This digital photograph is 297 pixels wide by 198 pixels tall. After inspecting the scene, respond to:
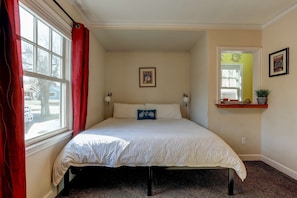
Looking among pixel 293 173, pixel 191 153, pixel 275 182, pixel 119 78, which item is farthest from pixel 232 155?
pixel 119 78

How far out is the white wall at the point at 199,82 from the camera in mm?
3307

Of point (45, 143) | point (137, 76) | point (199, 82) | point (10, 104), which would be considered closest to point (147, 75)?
point (137, 76)

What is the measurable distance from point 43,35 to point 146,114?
7.80ft

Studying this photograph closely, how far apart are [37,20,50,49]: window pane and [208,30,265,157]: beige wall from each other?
2.42 meters

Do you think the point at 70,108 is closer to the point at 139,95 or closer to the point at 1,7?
the point at 1,7

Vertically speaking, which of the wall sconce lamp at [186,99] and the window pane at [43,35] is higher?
the window pane at [43,35]

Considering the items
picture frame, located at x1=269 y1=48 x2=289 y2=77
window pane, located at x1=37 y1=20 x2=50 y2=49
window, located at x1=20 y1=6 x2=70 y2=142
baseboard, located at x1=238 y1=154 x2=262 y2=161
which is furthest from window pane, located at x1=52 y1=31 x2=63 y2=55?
baseboard, located at x1=238 y1=154 x2=262 y2=161

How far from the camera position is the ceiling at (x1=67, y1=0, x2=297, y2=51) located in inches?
98.5

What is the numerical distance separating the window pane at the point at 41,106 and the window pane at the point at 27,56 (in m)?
0.10

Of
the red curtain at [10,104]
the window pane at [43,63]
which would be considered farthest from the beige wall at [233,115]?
the red curtain at [10,104]

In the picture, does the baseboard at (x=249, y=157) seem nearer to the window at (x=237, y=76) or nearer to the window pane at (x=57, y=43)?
the window at (x=237, y=76)

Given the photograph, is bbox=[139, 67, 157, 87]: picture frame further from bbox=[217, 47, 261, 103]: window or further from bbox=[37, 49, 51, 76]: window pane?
bbox=[37, 49, 51, 76]: window pane

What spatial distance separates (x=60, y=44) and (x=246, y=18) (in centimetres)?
276

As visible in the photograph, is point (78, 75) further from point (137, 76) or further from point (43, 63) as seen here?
point (137, 76)
